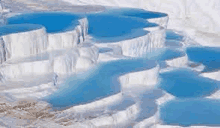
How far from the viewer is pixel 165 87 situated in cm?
993

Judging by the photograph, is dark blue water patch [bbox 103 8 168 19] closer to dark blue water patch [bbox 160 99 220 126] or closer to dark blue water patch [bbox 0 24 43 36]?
dark blue water patch [bbox 0 24 43 36]

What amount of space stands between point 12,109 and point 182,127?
3.78 metres

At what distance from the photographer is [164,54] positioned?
12578 millimetres

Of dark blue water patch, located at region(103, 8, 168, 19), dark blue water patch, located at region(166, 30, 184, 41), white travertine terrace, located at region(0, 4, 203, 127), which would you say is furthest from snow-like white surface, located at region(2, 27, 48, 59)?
dark blue water patch, located at region(166, 30, 184, 41)

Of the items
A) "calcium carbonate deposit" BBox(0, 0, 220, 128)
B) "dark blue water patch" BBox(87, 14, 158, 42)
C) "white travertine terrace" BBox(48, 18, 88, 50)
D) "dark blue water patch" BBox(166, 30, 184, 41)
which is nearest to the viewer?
"calcium carbonate deposit" BBox(0, 0, 220, 128)

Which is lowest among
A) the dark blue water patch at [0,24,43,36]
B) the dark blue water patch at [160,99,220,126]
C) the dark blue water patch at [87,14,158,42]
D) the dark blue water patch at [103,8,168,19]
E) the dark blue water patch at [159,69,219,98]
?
the dark blue water patch at [160,99,220,126]

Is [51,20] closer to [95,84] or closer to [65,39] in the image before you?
[65,39]

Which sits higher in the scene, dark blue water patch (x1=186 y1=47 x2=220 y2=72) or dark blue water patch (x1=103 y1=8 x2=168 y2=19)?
dark blue water patch (x1=103 y1=8 x2=168 y2=19)

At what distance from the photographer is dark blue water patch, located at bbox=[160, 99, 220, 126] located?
8.11 meters

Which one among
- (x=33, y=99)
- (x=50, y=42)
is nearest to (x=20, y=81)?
(x=33, y=99)

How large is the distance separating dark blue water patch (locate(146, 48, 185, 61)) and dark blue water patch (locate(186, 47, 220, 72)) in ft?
2.26

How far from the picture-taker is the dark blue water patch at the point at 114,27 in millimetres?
11984

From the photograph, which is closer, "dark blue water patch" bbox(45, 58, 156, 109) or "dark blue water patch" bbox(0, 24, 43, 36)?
"dark blue water patch" bbox(45, 58, 156, 109)

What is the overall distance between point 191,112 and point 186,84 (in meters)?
1.80
